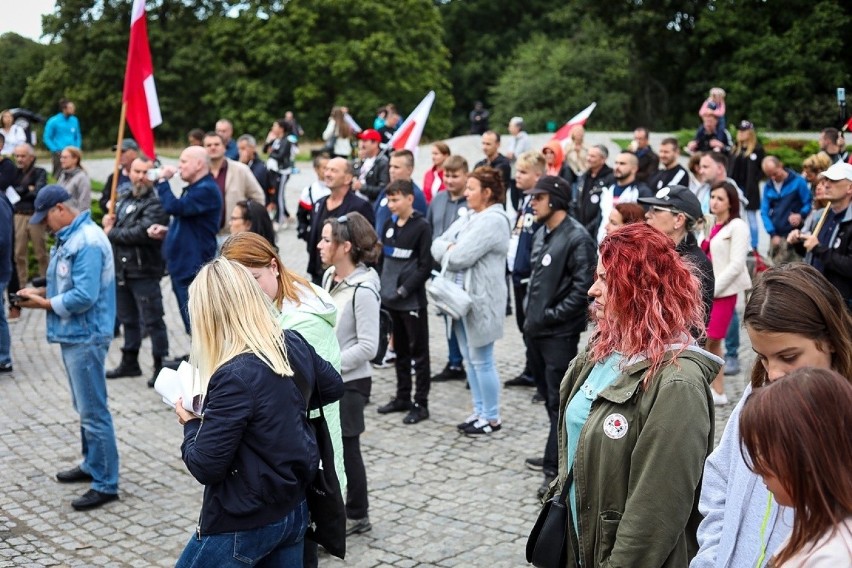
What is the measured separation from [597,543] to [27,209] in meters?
11.2

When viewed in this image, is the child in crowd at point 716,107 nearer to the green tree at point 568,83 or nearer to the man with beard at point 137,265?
the man with beard at point 137,265

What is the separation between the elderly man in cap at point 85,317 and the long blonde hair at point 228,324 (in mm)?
3006

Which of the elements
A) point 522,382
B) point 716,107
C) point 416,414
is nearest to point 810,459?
point 416,414

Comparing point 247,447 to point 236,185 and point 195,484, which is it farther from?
point 236,185

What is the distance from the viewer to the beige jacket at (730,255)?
8055 mm

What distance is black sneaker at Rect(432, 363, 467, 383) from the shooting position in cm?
963

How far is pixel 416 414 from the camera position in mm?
8328

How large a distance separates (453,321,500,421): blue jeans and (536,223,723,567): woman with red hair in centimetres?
425

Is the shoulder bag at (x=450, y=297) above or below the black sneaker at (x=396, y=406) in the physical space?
above

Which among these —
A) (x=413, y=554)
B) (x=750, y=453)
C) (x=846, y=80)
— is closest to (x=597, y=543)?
(x=750, y=453)

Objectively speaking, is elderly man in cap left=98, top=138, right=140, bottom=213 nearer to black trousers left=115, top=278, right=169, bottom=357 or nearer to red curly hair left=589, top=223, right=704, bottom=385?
black trousers left=115, top=278, right=169, bottom=357

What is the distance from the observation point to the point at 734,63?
41906 millimetres

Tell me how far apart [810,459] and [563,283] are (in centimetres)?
449

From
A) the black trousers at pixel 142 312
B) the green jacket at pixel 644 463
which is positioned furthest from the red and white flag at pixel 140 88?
the green jacket at pixel 644 463
